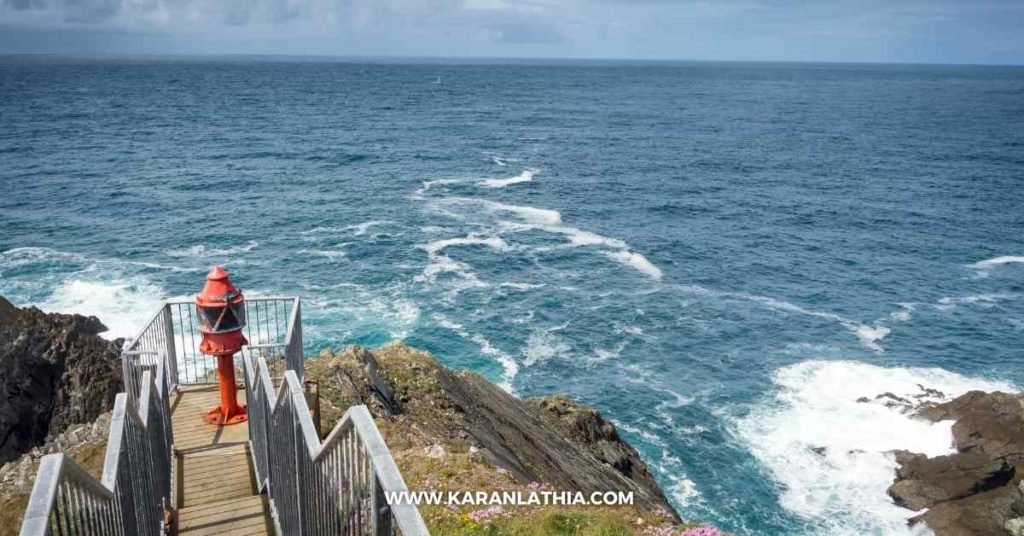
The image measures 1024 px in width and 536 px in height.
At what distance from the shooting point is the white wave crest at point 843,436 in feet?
87.9

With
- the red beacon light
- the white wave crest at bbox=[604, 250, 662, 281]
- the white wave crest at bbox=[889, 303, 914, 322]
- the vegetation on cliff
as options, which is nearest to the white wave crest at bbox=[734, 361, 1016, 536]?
the white wave crest at bbox=[889, 303, 914, 322]

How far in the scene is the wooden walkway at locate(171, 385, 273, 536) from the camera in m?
9.09

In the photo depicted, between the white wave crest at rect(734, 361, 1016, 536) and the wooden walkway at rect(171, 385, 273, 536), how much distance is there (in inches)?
858

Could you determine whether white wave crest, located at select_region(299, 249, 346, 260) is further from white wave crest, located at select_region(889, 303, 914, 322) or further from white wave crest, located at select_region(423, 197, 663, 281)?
white wave crest, located at select_region(889, 303, 914, 322)

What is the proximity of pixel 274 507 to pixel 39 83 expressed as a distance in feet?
758

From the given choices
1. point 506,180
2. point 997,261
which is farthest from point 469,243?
point 997,261

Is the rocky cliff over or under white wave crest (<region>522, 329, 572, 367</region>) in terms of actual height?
over

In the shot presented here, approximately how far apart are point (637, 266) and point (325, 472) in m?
44.8

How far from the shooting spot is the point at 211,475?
10.6 m

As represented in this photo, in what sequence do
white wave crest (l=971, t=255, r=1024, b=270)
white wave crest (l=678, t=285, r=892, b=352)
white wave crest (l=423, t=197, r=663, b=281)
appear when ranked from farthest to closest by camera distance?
white wave crest (l=971, t=255, r=1024, b=270), white wave crest (l=423, t=197, r=663, b=281), white wave crest (l=678, t=285, r=892, b=352)

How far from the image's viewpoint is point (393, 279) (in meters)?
45.2

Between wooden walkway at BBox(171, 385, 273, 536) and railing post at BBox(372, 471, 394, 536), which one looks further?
wooden walkway at BBox(171, 385, 273, 536)

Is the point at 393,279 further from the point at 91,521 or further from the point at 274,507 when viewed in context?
the point at 91,521

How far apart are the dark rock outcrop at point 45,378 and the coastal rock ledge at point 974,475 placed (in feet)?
93.3
